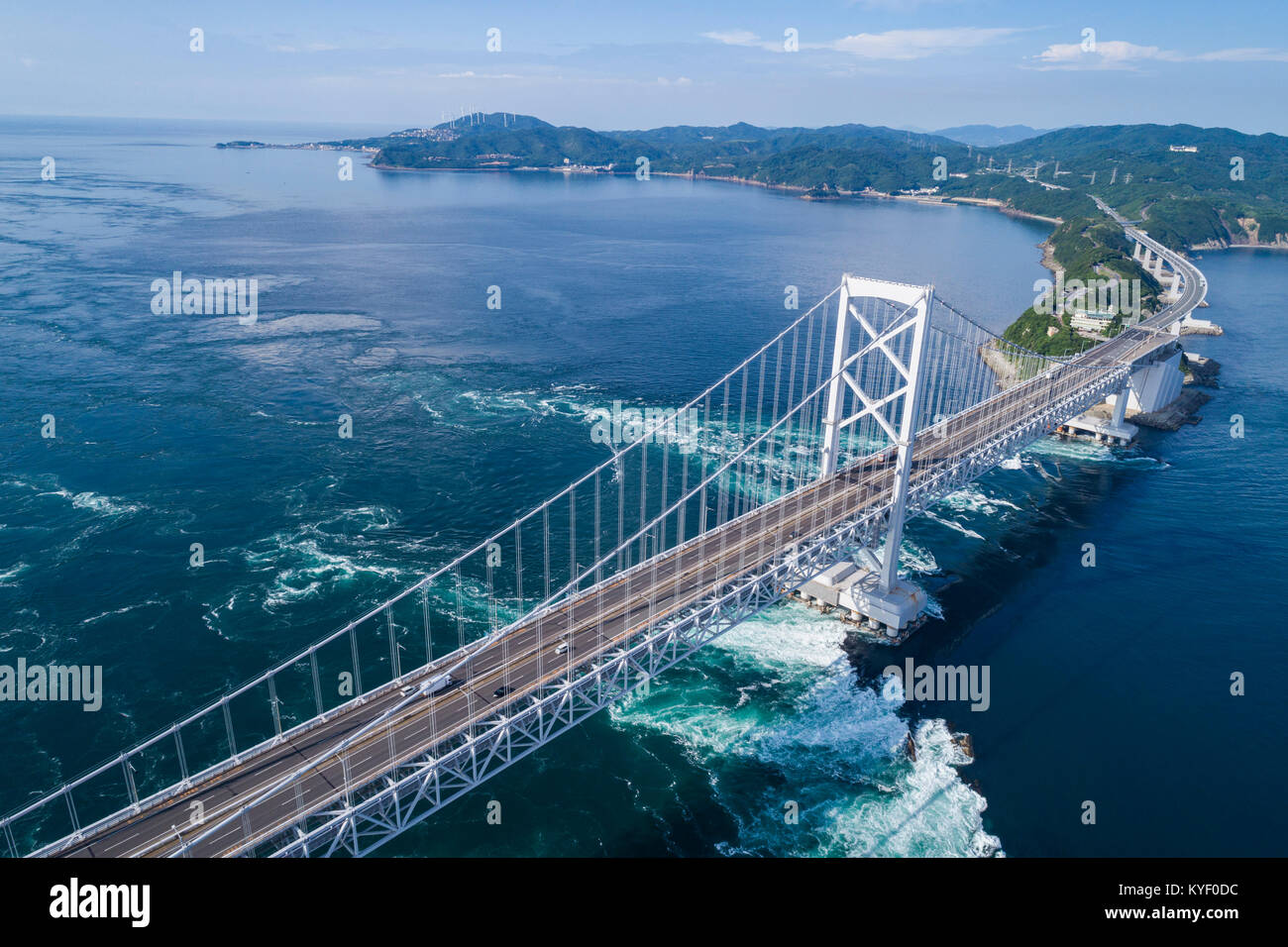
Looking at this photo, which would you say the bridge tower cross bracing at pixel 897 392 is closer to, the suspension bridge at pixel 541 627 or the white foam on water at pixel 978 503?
the suspension bridge at pixel 541 627

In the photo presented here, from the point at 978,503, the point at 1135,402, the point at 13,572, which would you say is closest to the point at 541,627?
the point at 13,572

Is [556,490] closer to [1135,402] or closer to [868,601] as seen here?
[868,601]

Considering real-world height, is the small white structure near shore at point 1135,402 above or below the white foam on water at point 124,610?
above

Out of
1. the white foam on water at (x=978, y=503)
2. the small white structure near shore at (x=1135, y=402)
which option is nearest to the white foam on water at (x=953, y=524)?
the white foam on water at (x=978, y=503)

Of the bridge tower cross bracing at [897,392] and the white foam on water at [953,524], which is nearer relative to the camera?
the bridge tower cross bracing at [897,392]

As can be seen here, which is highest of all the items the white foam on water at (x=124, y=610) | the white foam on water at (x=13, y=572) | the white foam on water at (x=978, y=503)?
the white foam on water at (x=978, y=503)

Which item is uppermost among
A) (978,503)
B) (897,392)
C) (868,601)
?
(897,392)

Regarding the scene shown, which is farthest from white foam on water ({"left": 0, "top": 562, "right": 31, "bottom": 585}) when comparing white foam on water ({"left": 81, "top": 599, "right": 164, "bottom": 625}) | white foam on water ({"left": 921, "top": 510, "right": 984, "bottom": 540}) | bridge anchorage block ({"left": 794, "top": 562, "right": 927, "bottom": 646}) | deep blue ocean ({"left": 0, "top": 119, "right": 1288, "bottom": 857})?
white foam on water ({"left": 921, "top": 510, "right": 984, "bottom": 540})
